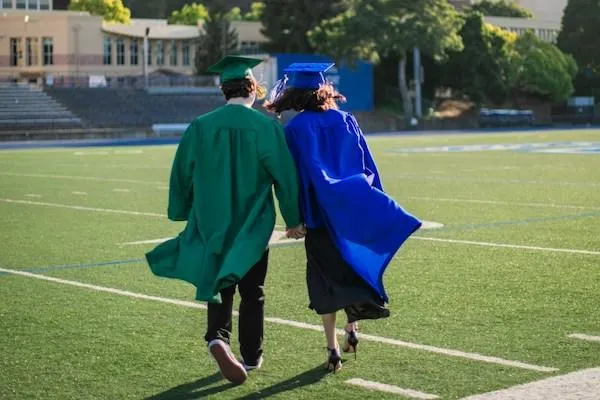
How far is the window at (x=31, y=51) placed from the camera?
76.2 meters

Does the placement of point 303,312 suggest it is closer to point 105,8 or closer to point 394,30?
point 394,30

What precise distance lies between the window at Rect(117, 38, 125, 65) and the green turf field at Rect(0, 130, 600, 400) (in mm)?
66862

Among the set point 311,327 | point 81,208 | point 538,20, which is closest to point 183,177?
point 311,327

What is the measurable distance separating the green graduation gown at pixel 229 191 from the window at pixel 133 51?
256 ft

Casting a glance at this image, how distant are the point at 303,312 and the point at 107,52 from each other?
244 ft

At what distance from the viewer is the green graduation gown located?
5.61m

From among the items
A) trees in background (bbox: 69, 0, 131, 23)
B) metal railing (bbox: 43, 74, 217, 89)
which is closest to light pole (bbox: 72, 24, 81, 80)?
trees in background (bbox: 69, 0, 131, 23)

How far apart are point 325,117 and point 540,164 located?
18785 mm

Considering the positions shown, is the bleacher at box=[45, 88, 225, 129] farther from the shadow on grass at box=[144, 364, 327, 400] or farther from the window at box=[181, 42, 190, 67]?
the shadow on grass at box=[144, 364, 327, 400]

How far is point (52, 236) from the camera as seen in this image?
1195 centimetres

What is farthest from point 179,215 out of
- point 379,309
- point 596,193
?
point 596,193

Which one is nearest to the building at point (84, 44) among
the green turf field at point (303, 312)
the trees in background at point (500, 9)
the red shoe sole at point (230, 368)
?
the trees in background at point (500, 9)

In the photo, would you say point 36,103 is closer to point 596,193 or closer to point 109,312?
point 596,193

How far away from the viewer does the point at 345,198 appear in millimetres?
5660
